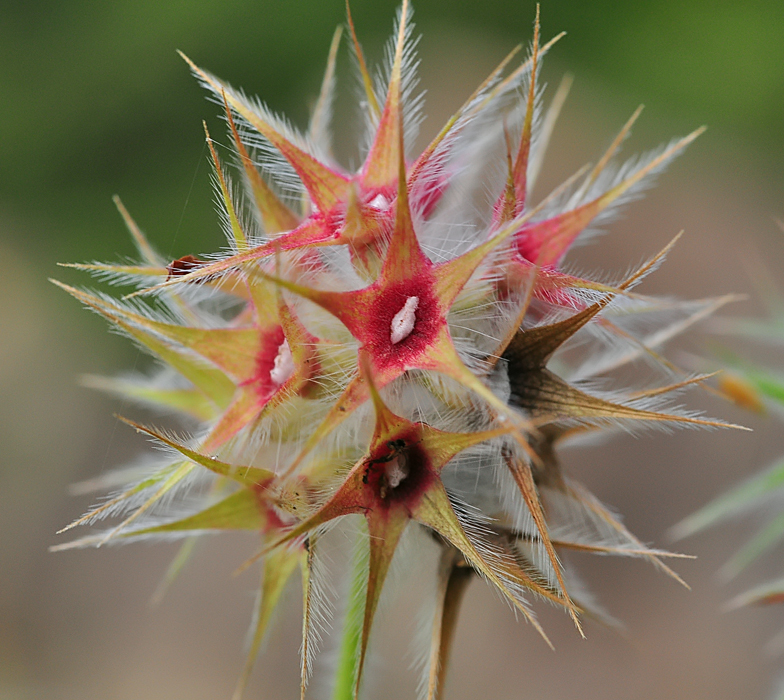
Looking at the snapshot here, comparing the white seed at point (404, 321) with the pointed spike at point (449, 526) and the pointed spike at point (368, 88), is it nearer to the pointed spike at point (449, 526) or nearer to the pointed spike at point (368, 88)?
the pointed spike at point (449, 526)

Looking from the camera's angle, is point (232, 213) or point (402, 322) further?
point (232, 213)

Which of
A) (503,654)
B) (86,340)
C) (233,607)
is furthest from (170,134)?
(503,654)

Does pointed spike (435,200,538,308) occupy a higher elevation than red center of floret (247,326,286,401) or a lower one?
higher

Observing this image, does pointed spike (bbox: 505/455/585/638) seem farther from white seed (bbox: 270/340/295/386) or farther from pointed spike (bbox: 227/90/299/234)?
pointed spike (bbox: 227/90/299/234)

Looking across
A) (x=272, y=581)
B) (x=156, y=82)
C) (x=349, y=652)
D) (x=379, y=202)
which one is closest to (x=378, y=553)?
(x=272, y=581)

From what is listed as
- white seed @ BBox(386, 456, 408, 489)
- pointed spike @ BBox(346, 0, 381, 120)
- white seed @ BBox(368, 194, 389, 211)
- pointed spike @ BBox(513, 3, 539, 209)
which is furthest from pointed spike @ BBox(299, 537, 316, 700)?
pointed spike @ BBox(346, 0, 381, 120)

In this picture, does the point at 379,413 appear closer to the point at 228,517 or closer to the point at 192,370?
the point at 228,517

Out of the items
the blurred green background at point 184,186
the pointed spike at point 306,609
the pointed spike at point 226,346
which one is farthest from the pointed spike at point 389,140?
the blurred green background at point 184,186
